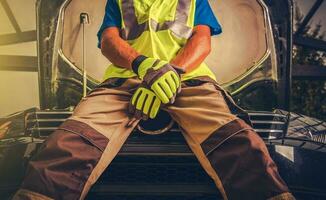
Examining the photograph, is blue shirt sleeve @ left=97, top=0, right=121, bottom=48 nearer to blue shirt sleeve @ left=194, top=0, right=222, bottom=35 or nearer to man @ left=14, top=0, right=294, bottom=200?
man @ left=14, top=0, right=294, bottom=200

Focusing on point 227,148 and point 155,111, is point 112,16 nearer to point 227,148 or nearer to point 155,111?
point 155,111

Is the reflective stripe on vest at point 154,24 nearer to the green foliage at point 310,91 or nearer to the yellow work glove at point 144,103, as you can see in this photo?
the yellow work glove at point 144,103

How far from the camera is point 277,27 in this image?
9.26ft

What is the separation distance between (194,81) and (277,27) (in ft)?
3.21

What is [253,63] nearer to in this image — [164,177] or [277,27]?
[277,27]

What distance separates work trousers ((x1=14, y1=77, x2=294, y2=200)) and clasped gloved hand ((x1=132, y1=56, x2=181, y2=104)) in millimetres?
86

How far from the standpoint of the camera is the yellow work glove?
1.89m

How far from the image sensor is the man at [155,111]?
1650 mm

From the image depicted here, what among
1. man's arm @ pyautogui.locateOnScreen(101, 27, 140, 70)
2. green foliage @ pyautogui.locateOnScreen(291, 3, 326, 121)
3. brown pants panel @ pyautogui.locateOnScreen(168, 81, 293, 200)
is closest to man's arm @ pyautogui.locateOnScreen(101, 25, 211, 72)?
man's arm @ pyautogui.locateOnScreen(101, 27, 140, 70)

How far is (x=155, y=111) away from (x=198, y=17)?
683 mm

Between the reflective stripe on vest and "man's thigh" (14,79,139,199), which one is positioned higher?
the reflective stripe on vest

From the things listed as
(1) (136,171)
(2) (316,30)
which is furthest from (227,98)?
(2) (316,30)

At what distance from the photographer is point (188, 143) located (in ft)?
6.13

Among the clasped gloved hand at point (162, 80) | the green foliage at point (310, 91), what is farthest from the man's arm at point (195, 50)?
the green foliage at point (310, 91)
